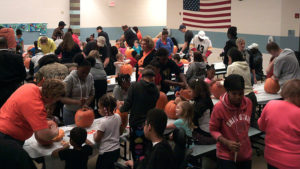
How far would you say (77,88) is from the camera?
5.02 metres

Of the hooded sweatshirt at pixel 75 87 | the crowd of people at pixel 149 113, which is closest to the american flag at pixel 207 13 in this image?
the crowd of people at pixel 149 113

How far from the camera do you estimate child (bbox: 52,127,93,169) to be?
3.89 meters

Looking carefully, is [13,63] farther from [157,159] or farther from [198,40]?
[198,40]

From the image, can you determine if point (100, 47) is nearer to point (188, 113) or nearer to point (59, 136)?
point (59, 136)

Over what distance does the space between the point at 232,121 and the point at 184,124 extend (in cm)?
109

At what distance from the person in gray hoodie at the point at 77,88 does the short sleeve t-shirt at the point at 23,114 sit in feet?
4.87

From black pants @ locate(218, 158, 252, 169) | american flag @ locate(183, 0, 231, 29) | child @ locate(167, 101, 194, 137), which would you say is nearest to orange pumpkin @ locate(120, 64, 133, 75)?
child @ locate(167, 101, 194, 137)

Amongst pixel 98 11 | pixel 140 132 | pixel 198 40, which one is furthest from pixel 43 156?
pixel 98 11

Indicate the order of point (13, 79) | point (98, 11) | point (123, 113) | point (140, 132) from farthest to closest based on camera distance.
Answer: point (98, 11)
point (13, 79)
point (123, 113)
point (140, 132)

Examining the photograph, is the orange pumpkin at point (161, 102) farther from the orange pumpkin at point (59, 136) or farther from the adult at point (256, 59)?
the adult at point (256, 59)

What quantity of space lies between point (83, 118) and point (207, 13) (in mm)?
11073

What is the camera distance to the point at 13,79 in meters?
5.07

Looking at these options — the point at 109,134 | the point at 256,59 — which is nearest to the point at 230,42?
the point at 256,59

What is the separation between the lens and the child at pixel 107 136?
13.7ft
